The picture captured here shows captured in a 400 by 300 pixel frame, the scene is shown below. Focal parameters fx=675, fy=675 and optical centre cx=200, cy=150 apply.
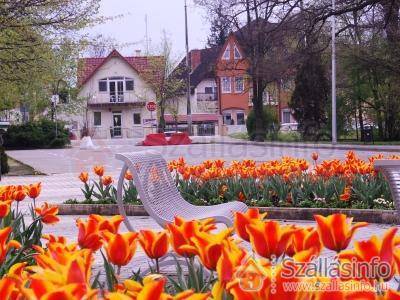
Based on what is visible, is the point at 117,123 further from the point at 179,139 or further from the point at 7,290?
the point at 7,290

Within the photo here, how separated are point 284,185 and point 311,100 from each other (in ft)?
116

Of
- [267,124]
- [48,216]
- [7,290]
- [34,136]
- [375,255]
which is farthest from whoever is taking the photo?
Answer: [267,124]

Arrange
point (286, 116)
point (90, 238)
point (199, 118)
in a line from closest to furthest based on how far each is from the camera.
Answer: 1. point (90, 238)
2. point (199, 118)
3. point (286, 116)

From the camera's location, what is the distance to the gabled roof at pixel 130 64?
69.7m

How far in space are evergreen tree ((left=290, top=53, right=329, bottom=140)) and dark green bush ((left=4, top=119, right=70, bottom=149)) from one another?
16427 millimetres

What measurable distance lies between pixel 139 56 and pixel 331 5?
5026 cm

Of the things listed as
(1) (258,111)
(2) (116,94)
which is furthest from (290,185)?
(2) (116,94)

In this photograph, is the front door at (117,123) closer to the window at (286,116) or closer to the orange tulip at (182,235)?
the window at (286,116)

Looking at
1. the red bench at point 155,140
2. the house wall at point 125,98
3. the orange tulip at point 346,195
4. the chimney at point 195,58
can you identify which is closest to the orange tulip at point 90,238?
the orange tulip at point 346,195

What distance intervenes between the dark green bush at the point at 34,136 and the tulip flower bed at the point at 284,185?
38.6 m

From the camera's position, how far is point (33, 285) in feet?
4.78

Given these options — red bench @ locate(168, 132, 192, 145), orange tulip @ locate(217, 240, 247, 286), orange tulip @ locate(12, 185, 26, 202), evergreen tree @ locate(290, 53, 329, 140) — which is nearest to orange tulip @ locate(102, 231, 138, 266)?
orange tulip @ locate(217, 240, 247, 286)

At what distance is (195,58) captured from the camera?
8588 centimetres

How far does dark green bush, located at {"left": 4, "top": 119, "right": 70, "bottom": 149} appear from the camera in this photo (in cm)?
4744
